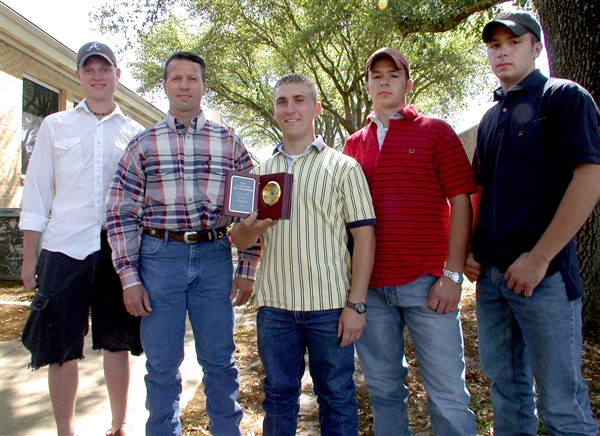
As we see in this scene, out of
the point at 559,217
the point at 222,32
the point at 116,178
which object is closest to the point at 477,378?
the point at 559,217

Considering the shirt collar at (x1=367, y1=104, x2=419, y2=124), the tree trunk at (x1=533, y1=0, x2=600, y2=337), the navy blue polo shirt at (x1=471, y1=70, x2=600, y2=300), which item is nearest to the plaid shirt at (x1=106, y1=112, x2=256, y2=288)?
the shirt collar at (x1=367, y1=104, x2=419, y2=124)

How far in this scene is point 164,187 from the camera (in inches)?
96.8

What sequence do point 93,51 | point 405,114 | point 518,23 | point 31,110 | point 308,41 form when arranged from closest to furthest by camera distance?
1. point 518,23
2. point 405,114
3. point 93,51
4. point 31,110
5. point 308,41

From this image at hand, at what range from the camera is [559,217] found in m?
1.92

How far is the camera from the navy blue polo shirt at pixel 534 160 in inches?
76.0

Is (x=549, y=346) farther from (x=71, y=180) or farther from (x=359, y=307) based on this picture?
(x=71, y=180)

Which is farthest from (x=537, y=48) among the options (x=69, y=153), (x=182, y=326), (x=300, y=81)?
(x=69, y=153)

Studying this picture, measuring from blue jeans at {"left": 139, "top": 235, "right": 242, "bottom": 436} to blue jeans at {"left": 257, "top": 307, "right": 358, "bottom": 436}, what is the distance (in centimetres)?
27

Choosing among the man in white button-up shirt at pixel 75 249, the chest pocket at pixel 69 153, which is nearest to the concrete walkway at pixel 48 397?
the man in white button-up shirt at pixel 75 249

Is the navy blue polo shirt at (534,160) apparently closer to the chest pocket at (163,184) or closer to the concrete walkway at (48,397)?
the chest pocket at (163,184)

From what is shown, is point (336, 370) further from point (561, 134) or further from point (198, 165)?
point (561, 134)

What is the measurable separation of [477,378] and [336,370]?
1959 millimetres

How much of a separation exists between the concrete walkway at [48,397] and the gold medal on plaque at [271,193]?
172 centimetres

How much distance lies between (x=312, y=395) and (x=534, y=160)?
7.32 feet
